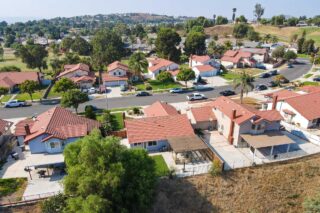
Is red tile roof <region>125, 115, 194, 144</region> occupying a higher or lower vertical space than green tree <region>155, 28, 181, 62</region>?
lower

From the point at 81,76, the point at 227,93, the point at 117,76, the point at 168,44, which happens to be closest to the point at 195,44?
the point at 168,44

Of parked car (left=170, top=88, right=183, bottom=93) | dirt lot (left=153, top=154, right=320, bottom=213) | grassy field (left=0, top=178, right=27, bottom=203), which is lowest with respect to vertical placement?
dirt lot (left=153, top=154, right=320, bottom=213)

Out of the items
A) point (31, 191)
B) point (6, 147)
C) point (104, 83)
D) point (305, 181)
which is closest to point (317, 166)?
point (305, 181)

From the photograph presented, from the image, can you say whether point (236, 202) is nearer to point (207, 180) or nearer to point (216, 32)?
point (207, 180)

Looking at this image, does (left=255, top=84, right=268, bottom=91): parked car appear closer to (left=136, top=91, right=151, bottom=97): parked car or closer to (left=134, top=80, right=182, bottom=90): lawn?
(left=134, top=80, right=182, bottom=90): lawn

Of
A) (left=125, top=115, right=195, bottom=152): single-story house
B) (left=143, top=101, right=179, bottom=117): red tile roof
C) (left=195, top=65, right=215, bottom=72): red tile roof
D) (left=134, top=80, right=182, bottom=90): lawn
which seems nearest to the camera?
(left=125, top=115, right=195, bottom=152): single-story house

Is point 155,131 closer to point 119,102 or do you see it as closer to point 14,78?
point 119,102

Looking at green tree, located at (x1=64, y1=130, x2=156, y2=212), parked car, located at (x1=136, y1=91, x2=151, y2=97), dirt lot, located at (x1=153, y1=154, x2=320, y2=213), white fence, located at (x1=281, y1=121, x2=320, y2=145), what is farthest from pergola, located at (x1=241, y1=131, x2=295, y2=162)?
parked car, located at (x1=136, y1=91, x2=151, y2=97)
